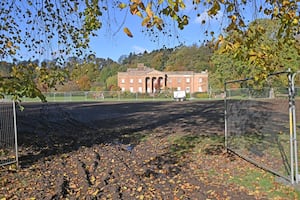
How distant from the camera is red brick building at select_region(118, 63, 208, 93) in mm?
81125

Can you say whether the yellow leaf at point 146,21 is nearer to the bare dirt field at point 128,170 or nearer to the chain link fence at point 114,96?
the bare dirt field at point 128,170

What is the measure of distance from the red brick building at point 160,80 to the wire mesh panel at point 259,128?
66145 mm

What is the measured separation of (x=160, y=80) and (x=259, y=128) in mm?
70772

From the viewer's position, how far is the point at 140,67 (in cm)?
8694

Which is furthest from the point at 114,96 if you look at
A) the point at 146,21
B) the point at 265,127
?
the point at 146,21

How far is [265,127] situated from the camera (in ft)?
47.2

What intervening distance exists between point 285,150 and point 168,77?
74183 millimetres

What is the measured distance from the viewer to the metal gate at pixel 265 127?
6852 millimetres

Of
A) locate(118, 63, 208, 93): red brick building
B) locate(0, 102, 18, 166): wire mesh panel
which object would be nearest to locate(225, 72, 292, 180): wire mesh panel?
locate(0, 102, 18, 166): wire mesh panel

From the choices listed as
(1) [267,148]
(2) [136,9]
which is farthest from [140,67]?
(2) [136,9]

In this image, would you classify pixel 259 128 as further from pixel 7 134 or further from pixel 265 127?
A: pixel 7 134

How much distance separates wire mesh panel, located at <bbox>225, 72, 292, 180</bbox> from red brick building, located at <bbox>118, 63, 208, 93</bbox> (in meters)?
66.1

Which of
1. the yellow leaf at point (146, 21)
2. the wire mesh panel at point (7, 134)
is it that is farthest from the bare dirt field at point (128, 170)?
the yellow leaf at point (146, 21)

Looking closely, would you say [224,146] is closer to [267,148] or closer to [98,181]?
[267,148]
